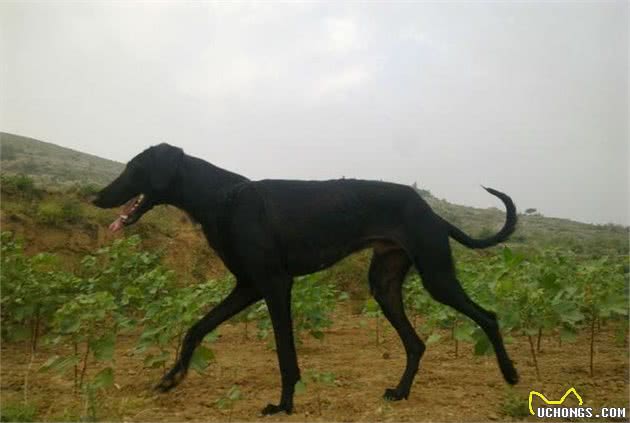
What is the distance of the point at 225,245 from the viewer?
12.9 feet

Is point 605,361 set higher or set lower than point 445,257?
lower

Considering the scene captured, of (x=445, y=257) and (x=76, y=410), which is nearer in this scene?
(x=76, y=410)

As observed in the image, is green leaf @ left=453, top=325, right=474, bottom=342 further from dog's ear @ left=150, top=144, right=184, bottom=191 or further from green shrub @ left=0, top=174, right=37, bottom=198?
green shrub @ left=0, top=174, right=37, bottom=198

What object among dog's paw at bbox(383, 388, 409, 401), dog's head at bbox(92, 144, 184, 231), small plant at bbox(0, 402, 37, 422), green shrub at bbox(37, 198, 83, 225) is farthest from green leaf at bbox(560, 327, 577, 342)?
green shrub at bbox(37, 198, 83, 225)

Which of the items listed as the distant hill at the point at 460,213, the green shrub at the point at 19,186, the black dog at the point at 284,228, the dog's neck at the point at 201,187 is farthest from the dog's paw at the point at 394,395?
the distant hill at the point at 460,213

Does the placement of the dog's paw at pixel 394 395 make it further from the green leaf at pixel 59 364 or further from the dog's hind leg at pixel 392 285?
the green leaf at pixel 59 364

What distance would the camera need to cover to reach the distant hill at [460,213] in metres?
23.9

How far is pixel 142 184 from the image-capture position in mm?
4227

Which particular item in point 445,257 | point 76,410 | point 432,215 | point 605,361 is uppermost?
point 432,215

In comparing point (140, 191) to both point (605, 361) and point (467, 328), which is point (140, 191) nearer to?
point (467, 328)

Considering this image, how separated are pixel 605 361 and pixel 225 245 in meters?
4.16

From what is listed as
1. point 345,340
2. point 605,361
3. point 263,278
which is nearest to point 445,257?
point 263,278

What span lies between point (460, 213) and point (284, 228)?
112ft

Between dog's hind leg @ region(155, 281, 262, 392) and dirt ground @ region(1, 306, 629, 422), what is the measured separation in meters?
0.17
